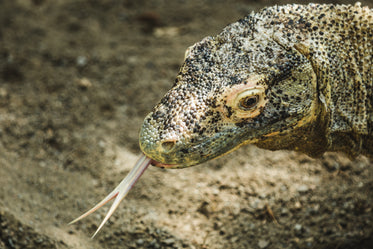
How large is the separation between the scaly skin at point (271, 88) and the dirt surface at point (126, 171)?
1173mm

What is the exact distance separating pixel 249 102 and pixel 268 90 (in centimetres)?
12

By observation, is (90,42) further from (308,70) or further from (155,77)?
(308,70)

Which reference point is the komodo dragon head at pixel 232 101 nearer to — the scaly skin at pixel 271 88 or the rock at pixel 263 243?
the scaly skin at pixel 271 88

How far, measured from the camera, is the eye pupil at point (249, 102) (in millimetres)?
2209

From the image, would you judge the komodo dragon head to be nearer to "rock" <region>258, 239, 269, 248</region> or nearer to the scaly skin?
the scaly skin

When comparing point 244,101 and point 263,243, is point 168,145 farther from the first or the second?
point 263,243

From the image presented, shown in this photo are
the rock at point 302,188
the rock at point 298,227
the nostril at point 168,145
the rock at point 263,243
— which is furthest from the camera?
the rock at point 302,188

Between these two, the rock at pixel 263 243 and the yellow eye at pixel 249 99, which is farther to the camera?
the rock at pixel 263 243

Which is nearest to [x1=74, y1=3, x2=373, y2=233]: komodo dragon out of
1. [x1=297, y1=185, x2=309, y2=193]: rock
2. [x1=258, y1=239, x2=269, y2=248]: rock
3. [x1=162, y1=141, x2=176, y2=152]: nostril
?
[x1=162, y1=141, x2=176, y2=152]: nostril

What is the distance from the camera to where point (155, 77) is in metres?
4.76

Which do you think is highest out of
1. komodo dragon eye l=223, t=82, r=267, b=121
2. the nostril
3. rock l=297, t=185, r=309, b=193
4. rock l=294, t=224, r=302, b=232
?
rock l=297, t=185, r=309, b=193

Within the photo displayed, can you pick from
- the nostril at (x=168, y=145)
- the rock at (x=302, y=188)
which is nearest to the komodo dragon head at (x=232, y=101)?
the nostril at (x=168, y=145)

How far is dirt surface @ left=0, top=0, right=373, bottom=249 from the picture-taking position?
10.9ft

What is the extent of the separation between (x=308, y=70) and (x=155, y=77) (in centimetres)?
272
